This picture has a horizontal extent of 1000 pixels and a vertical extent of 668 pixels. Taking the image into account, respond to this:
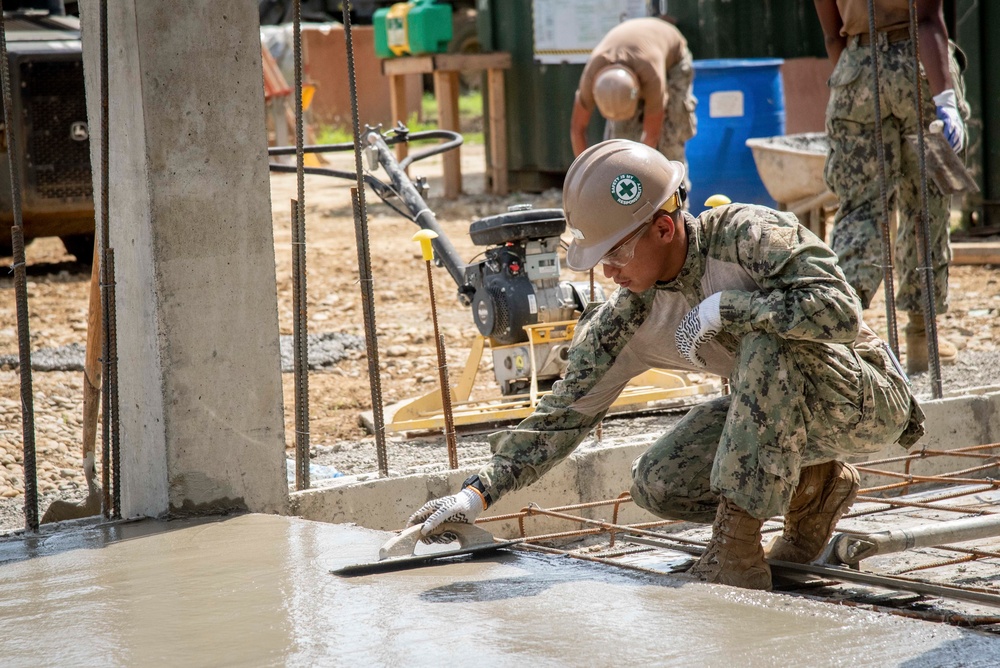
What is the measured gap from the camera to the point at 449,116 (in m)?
12.2

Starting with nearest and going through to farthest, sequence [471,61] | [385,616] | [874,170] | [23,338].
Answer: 1. [385,616]
2. [23,338]
3. [874,170]
4. [471,61]

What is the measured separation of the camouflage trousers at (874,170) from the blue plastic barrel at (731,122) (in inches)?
161

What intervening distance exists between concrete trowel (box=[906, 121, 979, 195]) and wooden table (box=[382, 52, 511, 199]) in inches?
290

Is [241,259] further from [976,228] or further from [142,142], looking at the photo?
[976,228]

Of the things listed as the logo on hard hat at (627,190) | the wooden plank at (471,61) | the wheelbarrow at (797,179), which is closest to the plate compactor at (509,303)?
the logo on hard hat at (627,190)

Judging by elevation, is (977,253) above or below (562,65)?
below

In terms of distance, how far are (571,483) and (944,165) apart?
1.93 m

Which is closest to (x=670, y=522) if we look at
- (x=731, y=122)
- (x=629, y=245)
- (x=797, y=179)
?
(x=629, y=245)

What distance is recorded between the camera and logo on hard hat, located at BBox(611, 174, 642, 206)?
2.81 meters

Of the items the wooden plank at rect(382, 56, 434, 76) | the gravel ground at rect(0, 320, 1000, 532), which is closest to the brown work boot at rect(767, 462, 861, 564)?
the gravel ground at rect(0, 320, 1000, 532)

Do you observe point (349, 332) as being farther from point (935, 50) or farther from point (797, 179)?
point (935, 50)

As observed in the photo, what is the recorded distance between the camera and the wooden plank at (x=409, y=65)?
11664 mm

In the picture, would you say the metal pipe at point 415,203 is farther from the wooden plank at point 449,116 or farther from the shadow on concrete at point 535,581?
the wooden plank at point 449,116

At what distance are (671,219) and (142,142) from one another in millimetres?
1369
